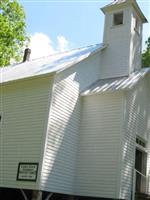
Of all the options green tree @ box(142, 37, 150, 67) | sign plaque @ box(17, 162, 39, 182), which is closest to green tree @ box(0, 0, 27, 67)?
green tree @ box(142, 37, 150, 67)

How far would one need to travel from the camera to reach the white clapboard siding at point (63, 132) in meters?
12.5

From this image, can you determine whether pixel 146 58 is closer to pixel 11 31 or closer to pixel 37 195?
pixel 11 31

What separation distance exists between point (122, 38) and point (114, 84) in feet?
12.7

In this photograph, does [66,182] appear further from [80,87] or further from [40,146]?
[80,87]

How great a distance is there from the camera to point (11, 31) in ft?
95.5

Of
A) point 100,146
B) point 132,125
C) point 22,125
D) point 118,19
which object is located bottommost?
point 100,146

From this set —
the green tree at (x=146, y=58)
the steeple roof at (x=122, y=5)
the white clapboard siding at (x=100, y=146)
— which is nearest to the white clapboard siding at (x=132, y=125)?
the white clapboard siding at (x=100, y=146)

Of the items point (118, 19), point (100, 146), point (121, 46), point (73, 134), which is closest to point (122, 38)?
point (121, 46)

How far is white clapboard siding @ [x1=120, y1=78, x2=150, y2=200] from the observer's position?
522 inches

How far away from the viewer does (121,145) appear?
13.1 meters

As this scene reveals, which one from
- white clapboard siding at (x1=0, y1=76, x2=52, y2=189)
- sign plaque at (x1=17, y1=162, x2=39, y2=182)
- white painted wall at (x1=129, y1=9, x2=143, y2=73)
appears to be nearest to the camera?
sign plaque at (x1=17, y1=162, x2=39, y2=182)

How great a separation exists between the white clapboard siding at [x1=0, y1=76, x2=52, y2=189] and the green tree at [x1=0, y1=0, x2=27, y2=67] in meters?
15.4

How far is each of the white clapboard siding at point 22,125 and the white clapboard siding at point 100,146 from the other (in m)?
2.38

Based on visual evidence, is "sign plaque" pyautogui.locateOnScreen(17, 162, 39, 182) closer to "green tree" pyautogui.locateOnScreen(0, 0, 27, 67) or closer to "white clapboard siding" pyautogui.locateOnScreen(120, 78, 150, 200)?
"white clapboard siding" pyautogui.locateOnScreen(120, 78, 150, 200)
